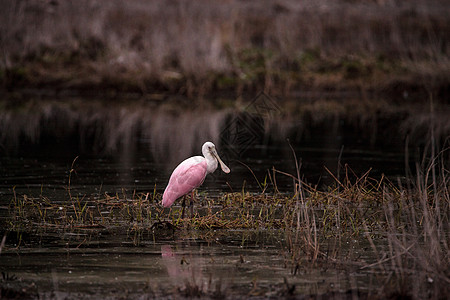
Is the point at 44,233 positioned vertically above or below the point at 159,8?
below

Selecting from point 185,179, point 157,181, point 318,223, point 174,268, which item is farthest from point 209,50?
point 174,268

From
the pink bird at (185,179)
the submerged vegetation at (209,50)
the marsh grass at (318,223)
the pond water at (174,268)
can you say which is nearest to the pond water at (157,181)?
the pond water at (174,268)

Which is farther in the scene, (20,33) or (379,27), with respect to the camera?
(379,27)

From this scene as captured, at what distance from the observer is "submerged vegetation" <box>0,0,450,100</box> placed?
30.8m

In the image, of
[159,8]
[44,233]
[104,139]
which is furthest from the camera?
[159,8]

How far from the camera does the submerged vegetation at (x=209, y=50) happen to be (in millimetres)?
30797

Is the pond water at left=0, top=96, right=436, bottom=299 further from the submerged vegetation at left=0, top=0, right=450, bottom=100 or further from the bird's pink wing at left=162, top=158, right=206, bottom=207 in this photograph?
the submerged vegetation at left=0, top=0, right=450, bottom=100

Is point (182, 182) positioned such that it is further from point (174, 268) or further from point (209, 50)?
point (209, 50)

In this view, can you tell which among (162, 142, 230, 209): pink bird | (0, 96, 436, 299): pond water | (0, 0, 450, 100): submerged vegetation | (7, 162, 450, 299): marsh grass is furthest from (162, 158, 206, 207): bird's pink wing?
(0, 0, 450, 100): submerged vegetation

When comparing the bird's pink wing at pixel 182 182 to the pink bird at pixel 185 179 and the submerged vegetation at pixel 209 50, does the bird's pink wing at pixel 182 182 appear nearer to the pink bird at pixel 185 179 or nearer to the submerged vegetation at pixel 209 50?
the pink bird at pixel 185 179

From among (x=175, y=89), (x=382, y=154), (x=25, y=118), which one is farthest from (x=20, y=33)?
(x=382, y=154)

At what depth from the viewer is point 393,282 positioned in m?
6.71

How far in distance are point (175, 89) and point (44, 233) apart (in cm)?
2253

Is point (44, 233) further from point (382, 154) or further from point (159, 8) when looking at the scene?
point (159, 8)
